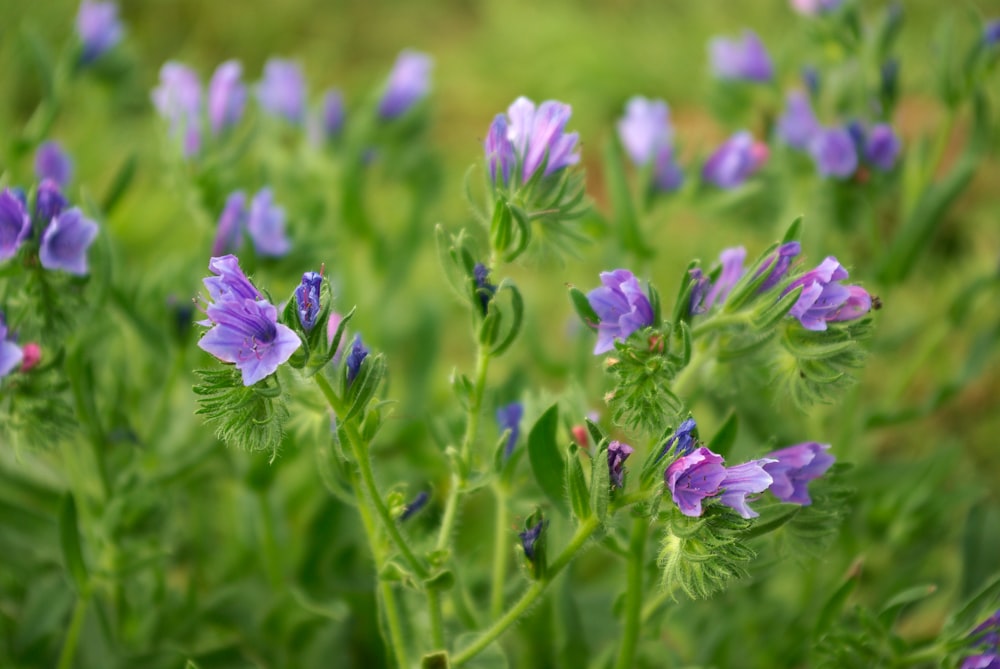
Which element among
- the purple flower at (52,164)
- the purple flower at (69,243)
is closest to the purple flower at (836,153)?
the purple flower at (69,243)

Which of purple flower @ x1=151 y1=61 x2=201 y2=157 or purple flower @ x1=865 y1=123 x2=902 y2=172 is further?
purple flower @ x1=151 y1=61 x2=201 y2=157

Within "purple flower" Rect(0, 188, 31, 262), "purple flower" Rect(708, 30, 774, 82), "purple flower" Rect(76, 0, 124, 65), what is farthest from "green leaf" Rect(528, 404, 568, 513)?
"purple flower" Rect(76, 0, 124, 65)

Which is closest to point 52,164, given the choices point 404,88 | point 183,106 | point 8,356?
point 183,106

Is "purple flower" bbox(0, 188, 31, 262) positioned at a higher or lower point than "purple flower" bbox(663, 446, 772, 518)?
higher

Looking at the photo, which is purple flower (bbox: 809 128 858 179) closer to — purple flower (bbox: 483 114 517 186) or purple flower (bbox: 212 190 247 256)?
purple flower (bbox: 483 114 517 186)

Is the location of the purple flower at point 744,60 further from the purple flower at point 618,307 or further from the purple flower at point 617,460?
the purple flower at point 617,460

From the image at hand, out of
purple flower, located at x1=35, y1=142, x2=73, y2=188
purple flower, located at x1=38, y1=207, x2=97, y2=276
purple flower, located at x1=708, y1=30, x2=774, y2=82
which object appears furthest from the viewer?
purple flower, located at x1=708, y1=30, x2=774, y2=82

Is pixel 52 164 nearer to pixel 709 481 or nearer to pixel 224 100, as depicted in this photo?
pixel 224 100
